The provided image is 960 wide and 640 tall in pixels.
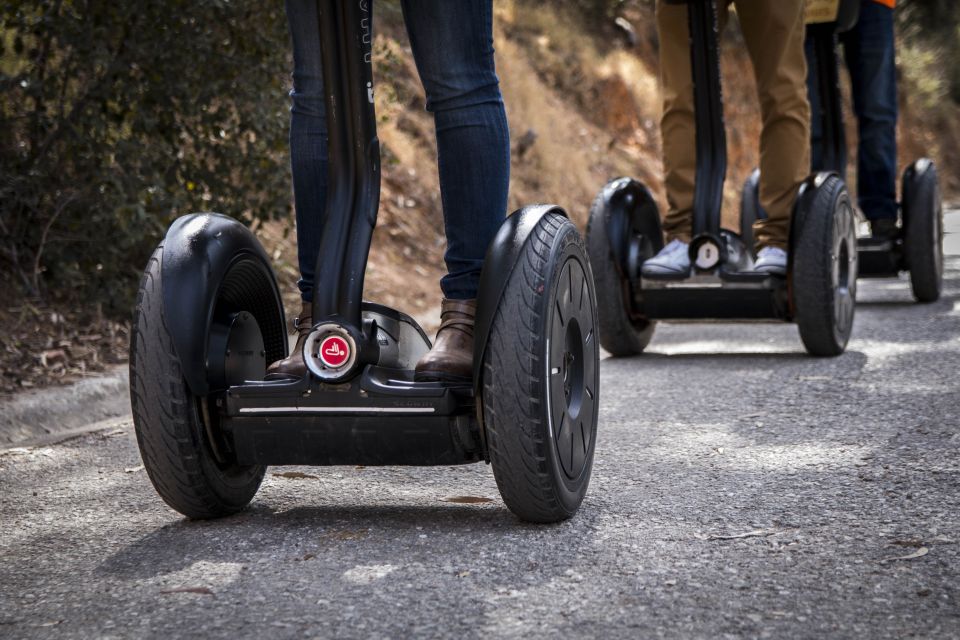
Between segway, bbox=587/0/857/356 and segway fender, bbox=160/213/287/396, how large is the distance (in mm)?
2443

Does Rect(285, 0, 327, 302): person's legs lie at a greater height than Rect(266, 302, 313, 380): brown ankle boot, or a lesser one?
greater

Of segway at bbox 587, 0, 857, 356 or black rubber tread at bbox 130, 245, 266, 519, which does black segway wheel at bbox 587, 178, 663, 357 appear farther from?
black rubber tread at bbox 130, 245, 266, 519

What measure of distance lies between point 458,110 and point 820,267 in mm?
2307

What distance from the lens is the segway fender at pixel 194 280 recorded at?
239 centimetres

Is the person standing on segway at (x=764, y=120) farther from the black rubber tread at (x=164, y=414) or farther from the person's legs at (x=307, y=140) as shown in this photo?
the black rubber tread at (x=164, y=414)

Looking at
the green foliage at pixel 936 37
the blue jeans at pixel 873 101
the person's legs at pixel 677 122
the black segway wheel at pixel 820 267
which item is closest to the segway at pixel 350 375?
the black segway wheel at pixel 820 267

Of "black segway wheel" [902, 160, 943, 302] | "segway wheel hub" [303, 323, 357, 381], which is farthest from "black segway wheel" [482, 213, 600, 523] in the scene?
"black segway wheel" [902, 160, 943, 302]

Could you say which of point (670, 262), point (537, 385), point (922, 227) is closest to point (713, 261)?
point (670, 262)

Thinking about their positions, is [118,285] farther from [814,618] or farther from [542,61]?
[542,61]

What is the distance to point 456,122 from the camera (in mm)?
2580

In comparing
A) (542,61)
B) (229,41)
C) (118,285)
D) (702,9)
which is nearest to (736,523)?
(702,9)

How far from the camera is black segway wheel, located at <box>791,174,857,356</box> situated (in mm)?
4500

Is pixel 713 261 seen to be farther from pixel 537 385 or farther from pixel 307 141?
pixel 537 385

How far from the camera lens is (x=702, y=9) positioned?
473 cm
